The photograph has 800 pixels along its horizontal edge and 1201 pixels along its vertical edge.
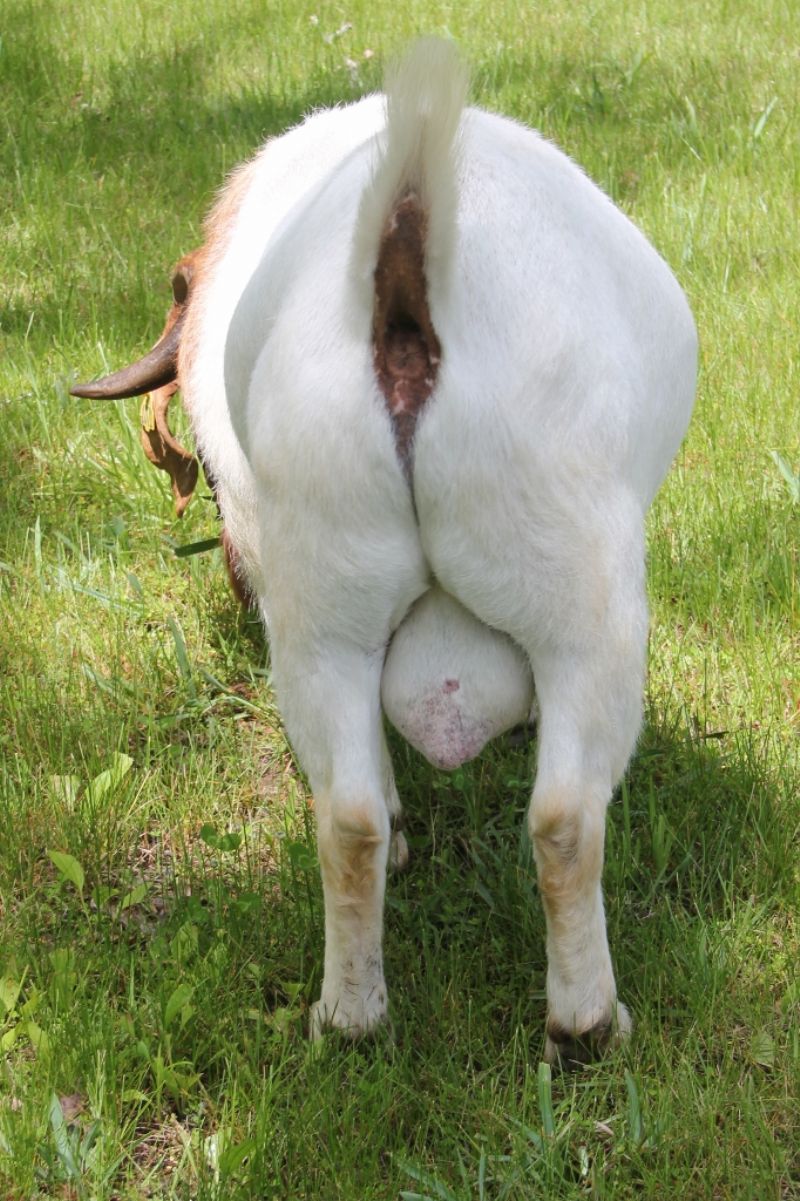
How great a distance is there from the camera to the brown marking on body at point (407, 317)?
1.92 meters

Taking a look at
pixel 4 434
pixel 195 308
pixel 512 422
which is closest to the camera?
pixel 512 422

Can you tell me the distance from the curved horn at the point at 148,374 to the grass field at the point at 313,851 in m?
0.59

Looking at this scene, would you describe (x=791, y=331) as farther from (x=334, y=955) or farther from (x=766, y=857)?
(x=334, y=955)

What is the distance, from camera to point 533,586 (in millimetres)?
1990

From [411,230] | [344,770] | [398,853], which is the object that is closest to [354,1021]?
[344,770]

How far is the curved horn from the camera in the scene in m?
3.20

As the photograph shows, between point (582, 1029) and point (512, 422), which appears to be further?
point (582, 1029)

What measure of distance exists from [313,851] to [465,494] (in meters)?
1.15

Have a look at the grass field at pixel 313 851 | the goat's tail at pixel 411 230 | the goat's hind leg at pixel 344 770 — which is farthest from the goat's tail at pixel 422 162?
the grass field at pixel 313 851

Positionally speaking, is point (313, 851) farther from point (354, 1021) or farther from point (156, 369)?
point (156, 369)

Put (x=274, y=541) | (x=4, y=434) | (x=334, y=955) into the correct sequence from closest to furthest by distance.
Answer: (x=274, y=541)
(x=334, y=955)
(x=4, y=434)

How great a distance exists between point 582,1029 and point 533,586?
2.46 ft

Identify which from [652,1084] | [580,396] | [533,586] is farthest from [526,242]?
[652,1084]

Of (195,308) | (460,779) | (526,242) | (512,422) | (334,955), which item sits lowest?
(460,779)
